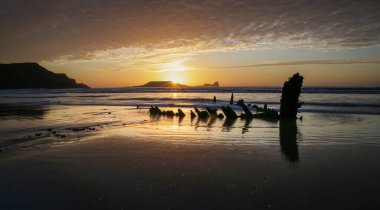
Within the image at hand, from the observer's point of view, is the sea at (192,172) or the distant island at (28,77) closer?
the sea at (192,172)

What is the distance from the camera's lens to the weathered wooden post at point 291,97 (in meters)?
15.3

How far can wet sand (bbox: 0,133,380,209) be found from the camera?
413 centimetres

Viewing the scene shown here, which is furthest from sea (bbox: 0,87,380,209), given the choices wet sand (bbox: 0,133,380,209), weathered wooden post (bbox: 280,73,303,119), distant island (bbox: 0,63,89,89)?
distant island (bbox: 0,63,89,89)

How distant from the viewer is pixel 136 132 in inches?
419

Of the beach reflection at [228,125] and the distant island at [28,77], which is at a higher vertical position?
the distant island at [28,77]

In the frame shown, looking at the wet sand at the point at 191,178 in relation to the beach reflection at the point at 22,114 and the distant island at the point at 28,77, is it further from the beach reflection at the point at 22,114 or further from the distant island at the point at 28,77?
the distant island at the point at 28,77

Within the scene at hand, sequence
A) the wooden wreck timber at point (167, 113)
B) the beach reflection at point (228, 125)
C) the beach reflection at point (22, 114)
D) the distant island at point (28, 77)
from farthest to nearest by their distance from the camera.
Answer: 1. the distant island at point (28, 77)
2. the wooden wreck timber at point (167, 113)
3. the beach reflection at point (22, 114)
4. the beach reflection at point (228, 125)

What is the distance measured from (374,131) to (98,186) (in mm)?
10031

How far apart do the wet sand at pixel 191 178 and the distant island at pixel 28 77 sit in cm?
12024

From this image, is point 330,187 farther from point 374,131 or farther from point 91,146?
point 374,131

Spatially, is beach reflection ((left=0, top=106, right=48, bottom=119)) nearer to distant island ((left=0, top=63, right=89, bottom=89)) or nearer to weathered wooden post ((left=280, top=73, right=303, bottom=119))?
weathered wooden post ((left=280, top=73, right=303, bottom=119))

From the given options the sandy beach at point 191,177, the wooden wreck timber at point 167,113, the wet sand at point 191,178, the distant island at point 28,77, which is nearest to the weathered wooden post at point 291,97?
the wooden wreck timber at point 167,113

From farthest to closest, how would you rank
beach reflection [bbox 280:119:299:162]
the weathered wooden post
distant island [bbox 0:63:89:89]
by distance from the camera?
1. distant island [bbox 0:63:89:89]
2. the weathered wooden post
3. beach reflection [bbox 280:119:299:162]

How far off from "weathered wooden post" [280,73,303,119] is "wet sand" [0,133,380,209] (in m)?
7.58
